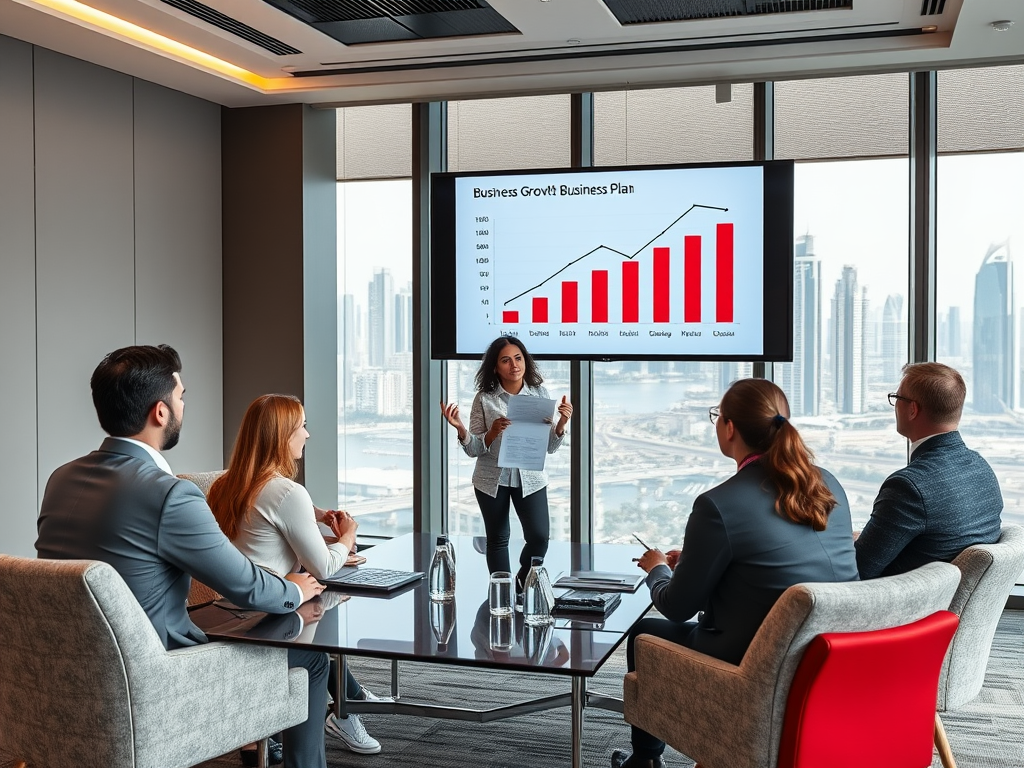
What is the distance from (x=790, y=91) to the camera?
5.60 m

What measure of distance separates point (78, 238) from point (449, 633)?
341 cm

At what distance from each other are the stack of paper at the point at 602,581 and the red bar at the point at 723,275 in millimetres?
2324

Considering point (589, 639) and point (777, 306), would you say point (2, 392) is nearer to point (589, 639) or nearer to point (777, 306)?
point (589, 639)

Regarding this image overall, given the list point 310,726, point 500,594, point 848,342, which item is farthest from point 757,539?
point 848,342

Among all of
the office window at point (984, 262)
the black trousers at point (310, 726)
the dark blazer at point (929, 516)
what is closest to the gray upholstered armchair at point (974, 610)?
the dark blazer at point (929, 516)

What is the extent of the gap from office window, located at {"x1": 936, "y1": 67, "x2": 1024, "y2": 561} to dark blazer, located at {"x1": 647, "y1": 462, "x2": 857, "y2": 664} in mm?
3283

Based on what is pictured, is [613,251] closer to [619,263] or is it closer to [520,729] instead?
[619,263]

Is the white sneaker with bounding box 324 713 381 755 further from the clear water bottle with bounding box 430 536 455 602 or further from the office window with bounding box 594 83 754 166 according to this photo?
the office window with bounding box 594 83 754 166

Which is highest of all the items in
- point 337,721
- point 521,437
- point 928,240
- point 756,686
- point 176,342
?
point 928,240

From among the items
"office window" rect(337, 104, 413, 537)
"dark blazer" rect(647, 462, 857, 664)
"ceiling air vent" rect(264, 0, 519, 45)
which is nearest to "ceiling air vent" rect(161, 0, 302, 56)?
"ceiling air vent" rect(264, 0, 519, 45)

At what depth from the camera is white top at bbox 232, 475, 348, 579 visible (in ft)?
9.46

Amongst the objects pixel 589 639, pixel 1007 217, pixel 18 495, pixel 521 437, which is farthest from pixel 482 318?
pixel 589 639

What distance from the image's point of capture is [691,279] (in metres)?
5.38

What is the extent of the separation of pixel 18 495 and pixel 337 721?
212cm
